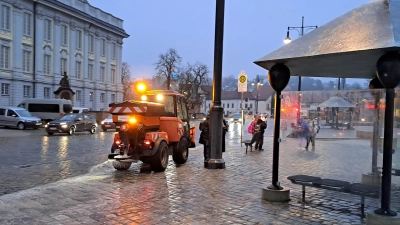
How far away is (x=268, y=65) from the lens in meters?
7.76

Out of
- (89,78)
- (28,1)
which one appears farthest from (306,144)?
(89,78)

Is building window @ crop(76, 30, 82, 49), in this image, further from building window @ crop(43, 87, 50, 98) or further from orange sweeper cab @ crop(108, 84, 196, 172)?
orange sweeper cab @ crop(108, 84, 196, 172)

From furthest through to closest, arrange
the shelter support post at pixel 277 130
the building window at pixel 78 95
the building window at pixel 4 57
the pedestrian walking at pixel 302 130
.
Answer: the building window at pixel 78 95, the building window at pixel 4 57, the pedestrian walking at pixel 302 130, the shelter support post at pixel 277 130

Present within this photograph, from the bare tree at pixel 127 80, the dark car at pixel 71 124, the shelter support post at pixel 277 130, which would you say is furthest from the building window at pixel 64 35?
the shelter support post at pixel 277 130

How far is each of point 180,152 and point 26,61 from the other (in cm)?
4102

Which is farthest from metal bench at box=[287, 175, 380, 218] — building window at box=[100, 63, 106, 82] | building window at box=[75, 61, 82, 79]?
building window at box=[100, 63, 106, 82]

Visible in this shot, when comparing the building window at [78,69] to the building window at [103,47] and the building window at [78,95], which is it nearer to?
the building window at [78,95]

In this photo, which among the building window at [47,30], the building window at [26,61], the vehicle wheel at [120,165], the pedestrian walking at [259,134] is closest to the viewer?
the vehicle wheel at [120,165]

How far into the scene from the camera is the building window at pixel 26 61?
46881mm

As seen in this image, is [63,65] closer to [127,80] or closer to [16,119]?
[16,119]

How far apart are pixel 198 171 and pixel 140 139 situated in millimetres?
1824

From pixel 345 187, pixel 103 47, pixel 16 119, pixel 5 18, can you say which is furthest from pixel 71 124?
pixel 103 47

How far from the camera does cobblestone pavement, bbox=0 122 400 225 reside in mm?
6176

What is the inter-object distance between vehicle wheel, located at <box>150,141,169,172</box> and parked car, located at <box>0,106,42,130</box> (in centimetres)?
2404
